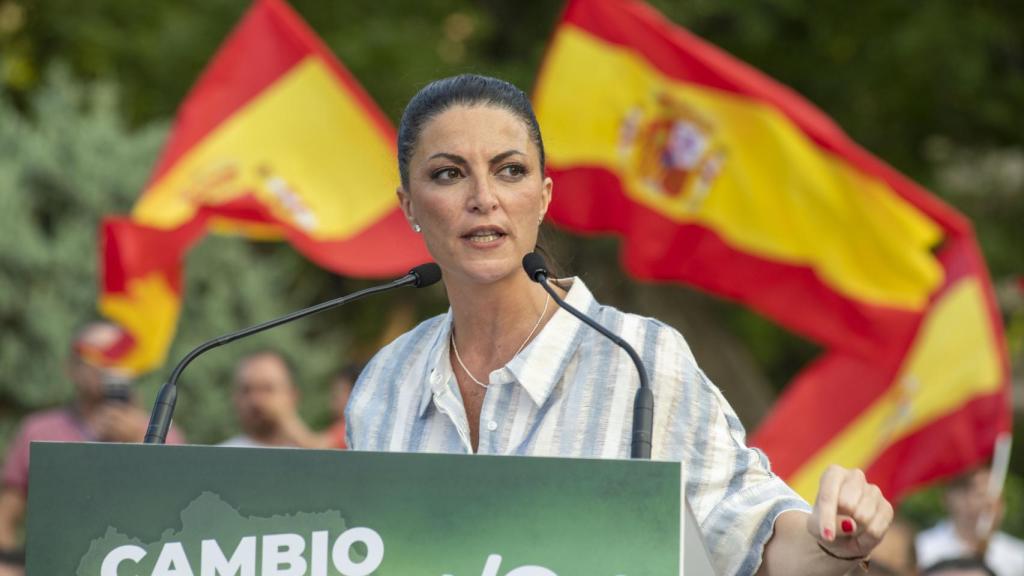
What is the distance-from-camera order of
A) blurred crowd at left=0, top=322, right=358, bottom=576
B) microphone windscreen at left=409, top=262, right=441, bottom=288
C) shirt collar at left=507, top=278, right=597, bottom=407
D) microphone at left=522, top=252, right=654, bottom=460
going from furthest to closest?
blurred crowd at left=0, top=322, right=358, bottom=576 < microphone windscreen at left=409, top=262, right=441, bottom=288 < shirt collar at left=507, top=278, right=597, bottom=407 < microphone at left=522, top=252, right=654, bottom=460

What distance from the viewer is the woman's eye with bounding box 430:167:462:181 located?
279 cm

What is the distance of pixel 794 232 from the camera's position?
7941 millimetres

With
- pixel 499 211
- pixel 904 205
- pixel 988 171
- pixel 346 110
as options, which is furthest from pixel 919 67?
pixel 499 211

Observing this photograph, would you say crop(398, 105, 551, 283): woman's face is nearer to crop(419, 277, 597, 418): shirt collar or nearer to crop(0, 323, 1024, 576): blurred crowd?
crop(419, 277, 597, 418): shirt collar

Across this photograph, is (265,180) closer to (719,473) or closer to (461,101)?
(461,101)

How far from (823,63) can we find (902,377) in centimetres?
587

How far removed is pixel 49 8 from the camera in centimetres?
1384

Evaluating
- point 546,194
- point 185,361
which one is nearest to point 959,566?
point 546,194

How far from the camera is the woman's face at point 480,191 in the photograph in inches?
108

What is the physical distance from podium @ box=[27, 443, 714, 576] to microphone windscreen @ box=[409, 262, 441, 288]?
1.96ft

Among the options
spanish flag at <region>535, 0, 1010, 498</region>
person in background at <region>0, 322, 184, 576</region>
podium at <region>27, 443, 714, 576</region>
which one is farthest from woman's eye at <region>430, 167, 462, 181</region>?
spanish flag at <region>535, 0, 1010, 498</region>

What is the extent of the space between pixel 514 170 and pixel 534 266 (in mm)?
175

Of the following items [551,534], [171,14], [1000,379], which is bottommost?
[551,534]

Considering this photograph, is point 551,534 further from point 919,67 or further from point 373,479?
point 919,67
